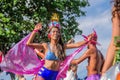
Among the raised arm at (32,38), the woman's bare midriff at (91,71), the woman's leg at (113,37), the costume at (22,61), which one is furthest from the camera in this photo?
the costume at (22,61)

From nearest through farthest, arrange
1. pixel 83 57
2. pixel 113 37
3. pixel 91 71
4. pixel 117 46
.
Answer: pixel 117 46 < pixel 113 37 < pixel 83 57 < pixel 91 71

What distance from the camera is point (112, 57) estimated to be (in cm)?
533

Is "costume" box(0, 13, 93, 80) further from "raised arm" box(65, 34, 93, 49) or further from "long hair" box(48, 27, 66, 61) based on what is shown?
"long hair" box(48, 27, 66, 61)

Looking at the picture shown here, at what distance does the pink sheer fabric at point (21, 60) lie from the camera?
12.1 m

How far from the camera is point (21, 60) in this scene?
485 inches

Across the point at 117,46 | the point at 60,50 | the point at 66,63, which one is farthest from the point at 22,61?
the point at 117,46

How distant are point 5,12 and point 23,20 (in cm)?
138

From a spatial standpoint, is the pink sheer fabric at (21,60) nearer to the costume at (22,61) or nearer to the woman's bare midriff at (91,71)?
the costume at (22,61)

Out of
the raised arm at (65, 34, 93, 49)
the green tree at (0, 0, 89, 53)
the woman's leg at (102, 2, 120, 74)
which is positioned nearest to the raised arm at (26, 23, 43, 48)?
the raised arm at (65, 34, 93, 49)

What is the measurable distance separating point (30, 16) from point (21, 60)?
71.0 feet

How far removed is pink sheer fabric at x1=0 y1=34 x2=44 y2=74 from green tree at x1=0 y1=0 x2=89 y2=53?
17.7 m

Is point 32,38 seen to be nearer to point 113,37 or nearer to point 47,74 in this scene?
point 47,74

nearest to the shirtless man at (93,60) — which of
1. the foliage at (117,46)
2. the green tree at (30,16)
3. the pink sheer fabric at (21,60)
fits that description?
the pink sheer fabric at (21,60)

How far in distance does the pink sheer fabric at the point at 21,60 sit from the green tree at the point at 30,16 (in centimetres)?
1766
